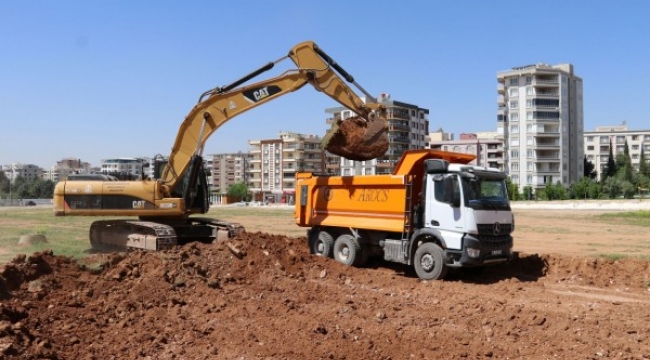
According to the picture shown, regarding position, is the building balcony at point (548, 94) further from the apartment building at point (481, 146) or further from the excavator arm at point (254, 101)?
the excavator arm at point (254, 101)

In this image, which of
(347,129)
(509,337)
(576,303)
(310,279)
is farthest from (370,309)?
(347,129)

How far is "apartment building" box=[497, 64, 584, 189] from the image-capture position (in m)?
103

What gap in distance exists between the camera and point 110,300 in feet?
33.1

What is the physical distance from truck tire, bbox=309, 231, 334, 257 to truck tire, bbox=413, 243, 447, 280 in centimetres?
308

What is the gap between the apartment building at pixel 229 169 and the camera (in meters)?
181

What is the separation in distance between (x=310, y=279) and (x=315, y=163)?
124 m

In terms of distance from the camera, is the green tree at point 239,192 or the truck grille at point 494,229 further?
the green tree at point 239,192

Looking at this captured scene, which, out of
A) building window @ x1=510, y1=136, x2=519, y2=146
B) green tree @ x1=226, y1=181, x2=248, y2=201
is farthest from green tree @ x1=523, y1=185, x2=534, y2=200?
green tree @ x1=226, y1=181, x2=248, y2=201

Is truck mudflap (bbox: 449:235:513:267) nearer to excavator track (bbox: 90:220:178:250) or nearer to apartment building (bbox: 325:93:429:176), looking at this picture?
excavator track (bbox: 90:220:178:250)

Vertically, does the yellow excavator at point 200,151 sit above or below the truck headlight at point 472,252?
above

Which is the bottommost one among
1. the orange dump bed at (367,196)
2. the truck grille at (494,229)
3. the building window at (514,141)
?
the truck grille at (494,229)

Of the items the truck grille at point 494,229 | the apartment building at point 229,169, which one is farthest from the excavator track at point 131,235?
the apartment building at point 229,169

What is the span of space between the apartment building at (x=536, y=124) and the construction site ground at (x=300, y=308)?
93066 mm

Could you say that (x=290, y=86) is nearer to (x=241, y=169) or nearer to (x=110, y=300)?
(x=110, y=300)
